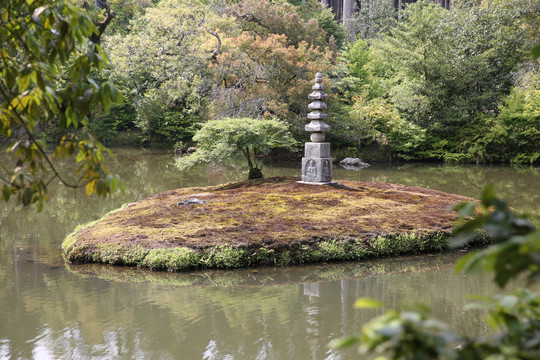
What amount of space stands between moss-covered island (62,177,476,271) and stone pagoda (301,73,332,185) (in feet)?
3.28

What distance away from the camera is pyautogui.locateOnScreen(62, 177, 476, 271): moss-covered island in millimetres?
6711

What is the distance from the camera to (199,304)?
5.33 meters

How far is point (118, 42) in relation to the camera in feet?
71.8

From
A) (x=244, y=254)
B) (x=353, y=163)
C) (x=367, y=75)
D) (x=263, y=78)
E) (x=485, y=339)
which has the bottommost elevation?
(x=244, y=254)

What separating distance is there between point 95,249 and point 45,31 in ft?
16.2

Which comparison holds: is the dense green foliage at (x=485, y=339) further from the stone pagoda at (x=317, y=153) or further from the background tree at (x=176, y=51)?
the background tree at (x=176, y=51)

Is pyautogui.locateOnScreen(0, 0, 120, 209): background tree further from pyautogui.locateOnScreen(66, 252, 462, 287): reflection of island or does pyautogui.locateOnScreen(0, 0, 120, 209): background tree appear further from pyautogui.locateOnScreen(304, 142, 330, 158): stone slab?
pyautogui.locateOnScreen(304, 142, 330, 158): stone slab

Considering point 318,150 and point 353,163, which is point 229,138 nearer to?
point 318,150

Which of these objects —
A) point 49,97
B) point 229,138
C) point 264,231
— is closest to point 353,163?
point 229,138

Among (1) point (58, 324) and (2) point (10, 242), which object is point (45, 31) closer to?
(1) point (58, 324)

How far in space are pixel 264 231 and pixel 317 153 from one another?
141 inches

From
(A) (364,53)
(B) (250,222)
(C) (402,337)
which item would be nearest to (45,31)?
(C) (402,337)

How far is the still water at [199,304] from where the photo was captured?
4320mm

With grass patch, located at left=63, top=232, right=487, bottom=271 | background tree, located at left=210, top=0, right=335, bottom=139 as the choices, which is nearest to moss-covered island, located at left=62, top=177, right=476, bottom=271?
grass patch, located at left=63, top=232, right=487, bottom=271
